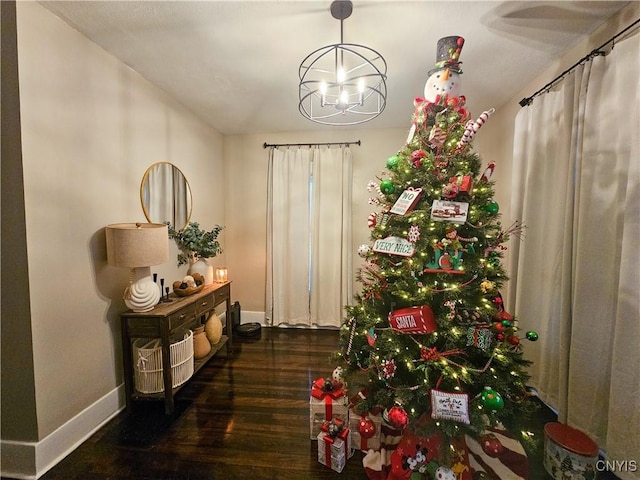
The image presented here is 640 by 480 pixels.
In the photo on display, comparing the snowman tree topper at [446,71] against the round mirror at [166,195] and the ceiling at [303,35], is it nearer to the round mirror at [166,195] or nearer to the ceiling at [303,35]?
the ceiling at [303,35]

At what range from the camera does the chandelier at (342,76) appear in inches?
54.9

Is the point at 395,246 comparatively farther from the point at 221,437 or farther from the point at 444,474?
the point at 221,437

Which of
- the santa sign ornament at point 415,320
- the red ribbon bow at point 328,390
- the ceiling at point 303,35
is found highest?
the ceiling at point 303,35

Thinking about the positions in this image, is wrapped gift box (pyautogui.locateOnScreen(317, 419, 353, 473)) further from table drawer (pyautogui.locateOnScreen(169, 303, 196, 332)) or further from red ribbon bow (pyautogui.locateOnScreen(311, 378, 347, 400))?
table drawer (pyautogui.locateOnScreen(169, 303, 196, 332))

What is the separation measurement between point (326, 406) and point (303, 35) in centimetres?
228

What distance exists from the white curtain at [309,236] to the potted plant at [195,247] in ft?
3.00

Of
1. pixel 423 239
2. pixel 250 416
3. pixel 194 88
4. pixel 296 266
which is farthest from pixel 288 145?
pixel 250 416

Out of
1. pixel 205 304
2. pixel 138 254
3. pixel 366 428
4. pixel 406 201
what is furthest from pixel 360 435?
pixel 138 254

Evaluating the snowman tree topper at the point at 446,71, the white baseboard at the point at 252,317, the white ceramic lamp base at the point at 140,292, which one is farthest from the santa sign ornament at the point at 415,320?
the white baseboard at the point at 252,317

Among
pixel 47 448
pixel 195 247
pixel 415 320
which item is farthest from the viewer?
pixel 195 247

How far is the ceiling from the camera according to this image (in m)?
1.42

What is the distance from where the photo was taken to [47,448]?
4.71ft

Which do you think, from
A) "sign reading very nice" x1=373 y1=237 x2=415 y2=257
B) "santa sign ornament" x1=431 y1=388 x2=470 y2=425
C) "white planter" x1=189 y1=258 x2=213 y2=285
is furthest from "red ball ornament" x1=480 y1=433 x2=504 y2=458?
"white planter" x1=189 y1=258 x2=213 y2=285

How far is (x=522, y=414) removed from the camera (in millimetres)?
1273
